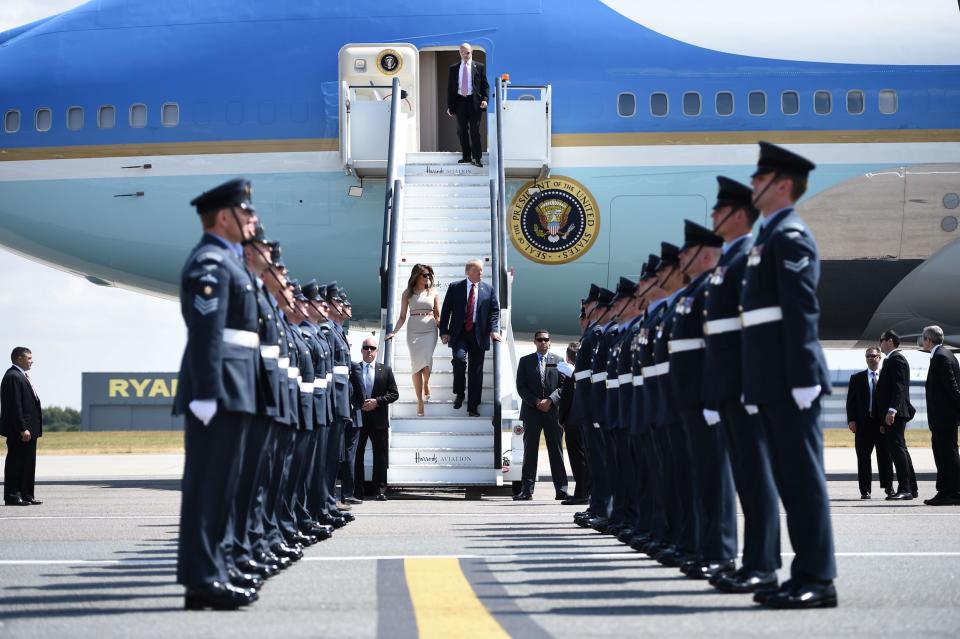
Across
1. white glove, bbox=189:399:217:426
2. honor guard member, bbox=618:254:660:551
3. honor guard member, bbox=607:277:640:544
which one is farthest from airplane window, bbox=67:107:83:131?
white glove, bbox=189:399:217:426

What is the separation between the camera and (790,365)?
19.7 ft

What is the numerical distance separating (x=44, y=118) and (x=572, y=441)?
22.9 ft

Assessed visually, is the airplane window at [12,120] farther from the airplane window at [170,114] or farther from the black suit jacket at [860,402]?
the black suit jacket at [860,402]

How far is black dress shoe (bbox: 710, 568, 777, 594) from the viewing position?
632cm

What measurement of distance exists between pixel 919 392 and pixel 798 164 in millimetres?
48385

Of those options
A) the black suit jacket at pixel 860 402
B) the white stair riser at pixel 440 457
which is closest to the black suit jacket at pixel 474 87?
the white stair riser at pixel 440 457

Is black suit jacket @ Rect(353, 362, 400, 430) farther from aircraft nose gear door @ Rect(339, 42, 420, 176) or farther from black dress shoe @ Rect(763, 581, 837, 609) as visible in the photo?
black dress shoe @ Rect(763, 581, 837, 609)

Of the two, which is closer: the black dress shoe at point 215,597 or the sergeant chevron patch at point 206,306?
the black dress shoe at point 215,597

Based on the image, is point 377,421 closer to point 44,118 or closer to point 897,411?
point 897,411

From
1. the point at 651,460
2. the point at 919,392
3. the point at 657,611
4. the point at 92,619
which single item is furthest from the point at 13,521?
the point at 919,392

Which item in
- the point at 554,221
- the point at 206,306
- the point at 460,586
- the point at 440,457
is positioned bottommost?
the point at 460,586

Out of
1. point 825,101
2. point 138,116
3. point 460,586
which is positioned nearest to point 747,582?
point 460,586

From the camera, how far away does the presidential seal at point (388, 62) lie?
16.0 m

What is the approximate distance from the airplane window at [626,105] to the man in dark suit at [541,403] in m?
3.32
